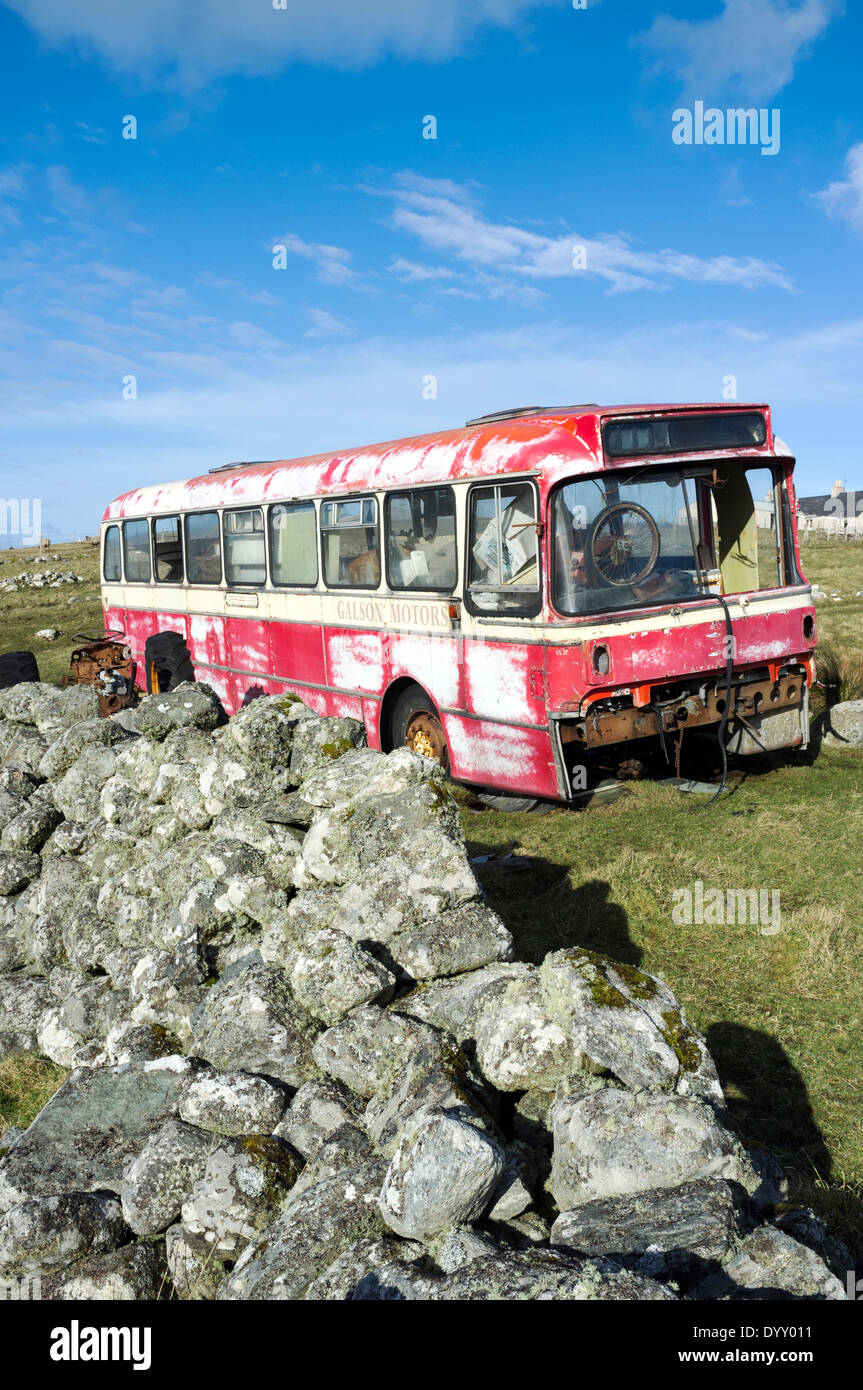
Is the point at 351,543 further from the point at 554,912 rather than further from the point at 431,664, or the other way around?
the point at 554,912

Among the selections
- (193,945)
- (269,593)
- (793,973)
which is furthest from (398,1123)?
(269,593)

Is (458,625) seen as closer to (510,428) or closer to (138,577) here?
(510,428)

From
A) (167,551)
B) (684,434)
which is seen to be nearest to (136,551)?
(167,551)

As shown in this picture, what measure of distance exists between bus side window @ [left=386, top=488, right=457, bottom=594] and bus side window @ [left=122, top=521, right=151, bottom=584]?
678cm

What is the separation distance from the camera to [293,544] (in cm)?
1168

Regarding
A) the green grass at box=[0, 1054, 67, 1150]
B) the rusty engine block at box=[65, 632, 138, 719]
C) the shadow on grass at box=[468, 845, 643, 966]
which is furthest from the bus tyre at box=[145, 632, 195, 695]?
the green grass at box=[0, 1054, 67, 1150]

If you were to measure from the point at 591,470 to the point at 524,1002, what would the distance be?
470cm

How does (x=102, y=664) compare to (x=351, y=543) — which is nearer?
(x=351, y=543)

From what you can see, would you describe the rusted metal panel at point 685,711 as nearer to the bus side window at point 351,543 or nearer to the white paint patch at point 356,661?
the white paint patch at point 356,661

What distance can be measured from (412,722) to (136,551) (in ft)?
25.7

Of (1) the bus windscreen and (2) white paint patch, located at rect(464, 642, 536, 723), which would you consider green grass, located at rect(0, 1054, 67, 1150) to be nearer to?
(2) white paint patch, located at rect(464, 642, 536, 723)

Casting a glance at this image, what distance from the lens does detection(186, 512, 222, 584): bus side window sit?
13.5m

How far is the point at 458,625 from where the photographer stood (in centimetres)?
898
